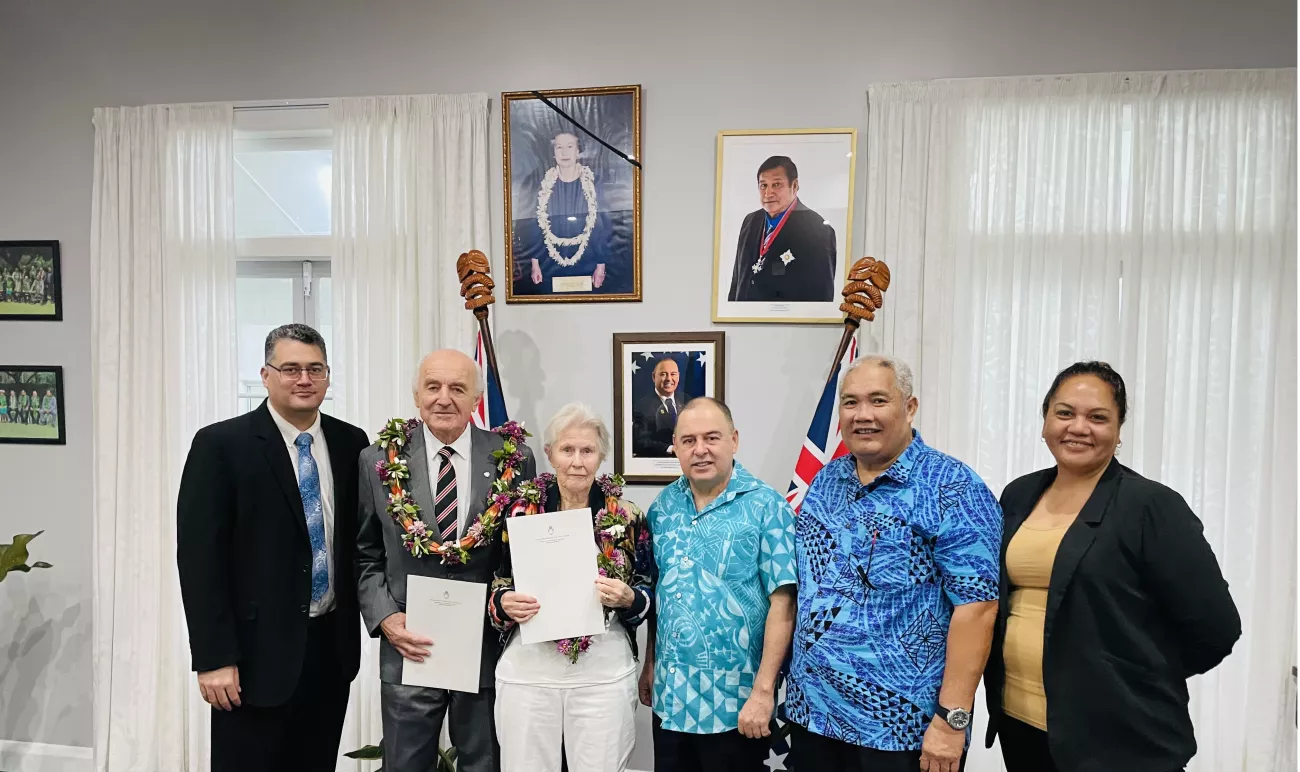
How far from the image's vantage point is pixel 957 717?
155 cm

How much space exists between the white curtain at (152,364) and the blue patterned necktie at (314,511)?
119 centimetres

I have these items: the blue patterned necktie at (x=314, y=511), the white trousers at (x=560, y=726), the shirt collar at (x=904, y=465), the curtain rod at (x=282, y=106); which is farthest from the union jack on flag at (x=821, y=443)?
the curtain rod at (x=282, y=106)

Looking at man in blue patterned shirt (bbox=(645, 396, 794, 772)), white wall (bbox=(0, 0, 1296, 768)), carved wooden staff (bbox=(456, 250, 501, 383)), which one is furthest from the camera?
white wall (bbox=(0, 0, 1296, 768))

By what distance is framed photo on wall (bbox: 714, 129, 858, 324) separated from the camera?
266cm

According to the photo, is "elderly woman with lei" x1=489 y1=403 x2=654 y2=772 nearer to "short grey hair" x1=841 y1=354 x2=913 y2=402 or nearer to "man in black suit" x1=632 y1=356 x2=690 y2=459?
"short grey hair" x1=841 y1=354 x2=913 y2=402

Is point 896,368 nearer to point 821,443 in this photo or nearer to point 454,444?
point 821,443

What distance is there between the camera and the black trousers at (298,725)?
1976 millimetres

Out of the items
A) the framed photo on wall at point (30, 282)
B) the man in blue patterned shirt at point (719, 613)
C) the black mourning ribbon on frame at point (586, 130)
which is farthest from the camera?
the framed photo on wall at point (30, 282)

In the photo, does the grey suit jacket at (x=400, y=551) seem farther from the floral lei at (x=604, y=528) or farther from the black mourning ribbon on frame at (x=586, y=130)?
the black mourning ribbon on frame at (x=586, y=130)

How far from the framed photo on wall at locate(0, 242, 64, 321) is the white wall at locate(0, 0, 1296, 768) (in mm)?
49

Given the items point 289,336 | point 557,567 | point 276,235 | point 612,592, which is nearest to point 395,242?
point 276,235

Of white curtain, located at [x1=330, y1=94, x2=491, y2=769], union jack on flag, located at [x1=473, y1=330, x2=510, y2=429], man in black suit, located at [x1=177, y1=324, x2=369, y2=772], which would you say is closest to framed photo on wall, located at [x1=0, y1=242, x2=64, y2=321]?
white curtain, located at [x1=330, y1=94, x2=491, y2=769]

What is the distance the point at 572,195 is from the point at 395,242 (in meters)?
0.74

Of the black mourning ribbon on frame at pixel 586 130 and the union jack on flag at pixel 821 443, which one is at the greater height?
the black mourning ribbon on frame at pixel 586 130
